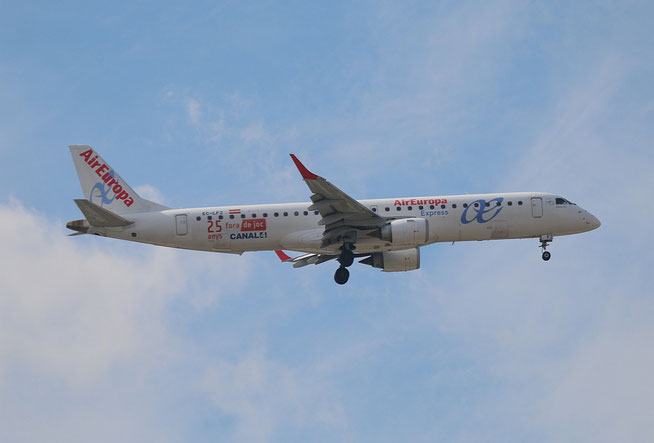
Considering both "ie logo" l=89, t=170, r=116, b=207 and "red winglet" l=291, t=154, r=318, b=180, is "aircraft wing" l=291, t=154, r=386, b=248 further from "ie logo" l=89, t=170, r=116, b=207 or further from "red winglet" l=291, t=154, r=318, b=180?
"ie logo" l=89, t=170, r=116, b=207

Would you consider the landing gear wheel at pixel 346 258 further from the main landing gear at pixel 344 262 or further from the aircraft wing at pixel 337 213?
the aircraft wing at pixel 337 213

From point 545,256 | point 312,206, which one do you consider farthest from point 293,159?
point 545,256

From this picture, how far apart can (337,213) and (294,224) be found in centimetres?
268

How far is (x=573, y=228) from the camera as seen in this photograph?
4969 centimetres

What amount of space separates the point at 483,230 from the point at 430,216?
2.95m

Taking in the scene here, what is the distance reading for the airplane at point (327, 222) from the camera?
46.2 m

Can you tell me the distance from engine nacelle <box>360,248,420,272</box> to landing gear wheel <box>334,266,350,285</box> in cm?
317

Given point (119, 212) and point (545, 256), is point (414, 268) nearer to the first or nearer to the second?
point (545, 256)

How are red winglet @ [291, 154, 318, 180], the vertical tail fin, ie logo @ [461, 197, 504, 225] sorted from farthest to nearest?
the vertical tail fin < ie logo @ [461, 197, 504, 225] < red winglet @ [291, 154, 318, 180]

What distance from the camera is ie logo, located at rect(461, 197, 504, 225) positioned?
47719 mm

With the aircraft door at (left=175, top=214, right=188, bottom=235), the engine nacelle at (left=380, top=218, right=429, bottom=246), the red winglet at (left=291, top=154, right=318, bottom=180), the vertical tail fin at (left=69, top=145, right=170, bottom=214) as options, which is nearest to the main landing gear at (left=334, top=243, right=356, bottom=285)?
the engine nacelle at (left=380, top=218, right=429, bottom=246)

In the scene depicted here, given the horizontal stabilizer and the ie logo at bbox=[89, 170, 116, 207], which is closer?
the horizontal stabilizer

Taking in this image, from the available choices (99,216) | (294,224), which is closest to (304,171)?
(294,224)

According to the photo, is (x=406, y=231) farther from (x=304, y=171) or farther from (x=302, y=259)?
(x=302, y=259)
